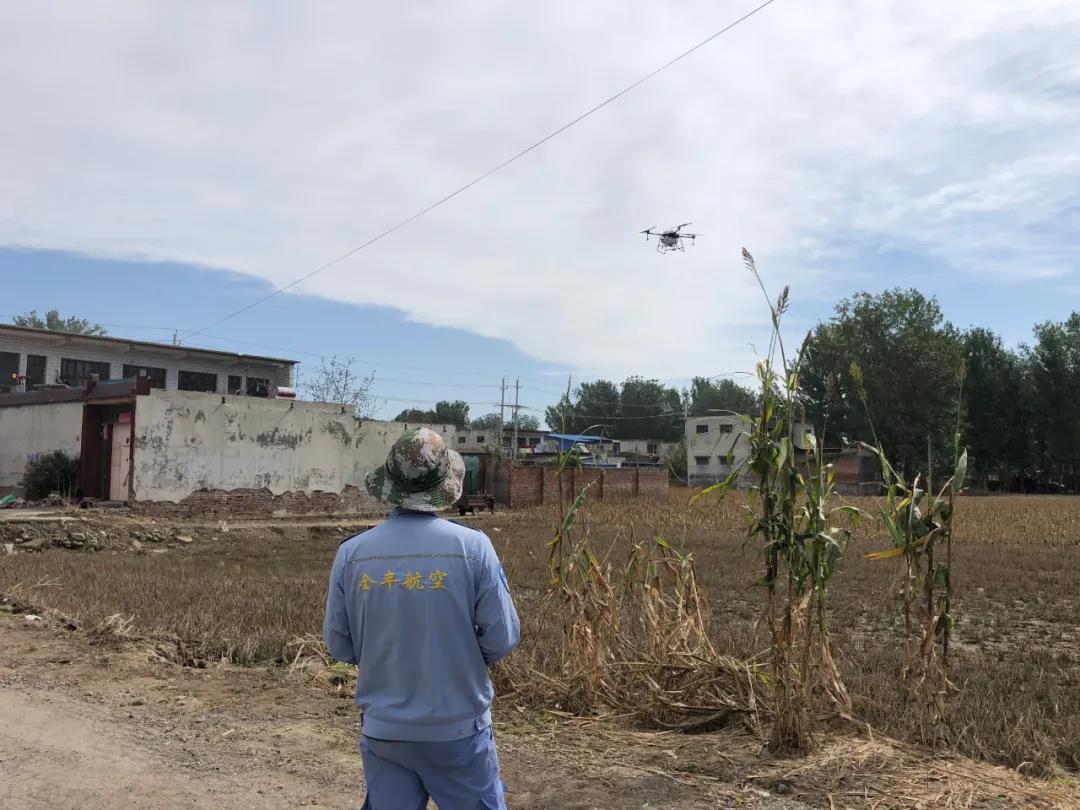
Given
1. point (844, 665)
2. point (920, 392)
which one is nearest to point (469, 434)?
point (920, 392)

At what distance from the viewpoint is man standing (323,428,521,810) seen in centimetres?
271

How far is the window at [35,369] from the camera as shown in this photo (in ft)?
118

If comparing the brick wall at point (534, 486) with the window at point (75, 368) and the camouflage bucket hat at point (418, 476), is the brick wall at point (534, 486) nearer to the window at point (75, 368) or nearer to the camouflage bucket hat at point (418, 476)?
the window at point (75, 368)

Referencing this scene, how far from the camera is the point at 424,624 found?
275 centimetres

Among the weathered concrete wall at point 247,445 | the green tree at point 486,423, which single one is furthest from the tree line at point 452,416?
the weathered concrete wall at point 247,445

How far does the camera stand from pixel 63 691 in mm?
6453

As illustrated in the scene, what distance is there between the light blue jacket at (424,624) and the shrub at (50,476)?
26.0 meters

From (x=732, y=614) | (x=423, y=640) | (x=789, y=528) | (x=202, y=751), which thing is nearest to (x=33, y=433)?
(x=732, y=614)

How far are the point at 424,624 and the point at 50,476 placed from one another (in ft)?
87.3

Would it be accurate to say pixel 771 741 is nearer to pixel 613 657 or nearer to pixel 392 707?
pixel 613 657

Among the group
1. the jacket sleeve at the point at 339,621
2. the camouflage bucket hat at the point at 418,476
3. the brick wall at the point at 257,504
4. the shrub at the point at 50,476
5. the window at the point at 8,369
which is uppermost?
the window at the point at 8,369

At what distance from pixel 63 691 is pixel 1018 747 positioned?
250 inches

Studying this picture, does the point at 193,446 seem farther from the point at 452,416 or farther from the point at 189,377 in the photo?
the point at 452,416

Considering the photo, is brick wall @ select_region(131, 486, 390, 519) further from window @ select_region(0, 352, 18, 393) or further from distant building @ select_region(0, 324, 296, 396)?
window @ select_region(0, 352, 18, 393)
